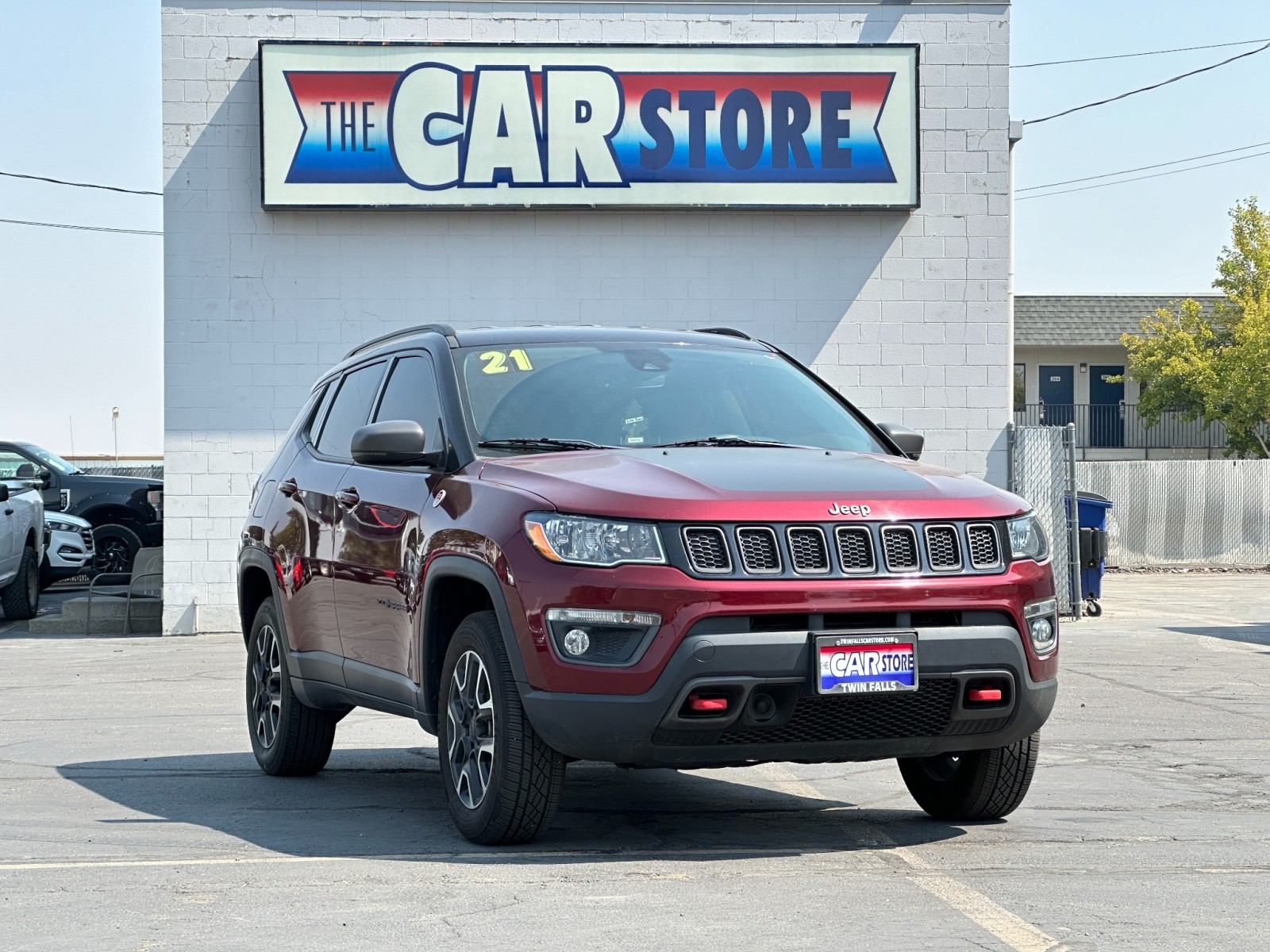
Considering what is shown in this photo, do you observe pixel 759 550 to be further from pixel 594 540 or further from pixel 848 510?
pixel 594 540

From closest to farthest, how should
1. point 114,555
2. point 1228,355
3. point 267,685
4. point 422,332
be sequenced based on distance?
point 422,332
point 267,685
point 114,555
point 1228,355

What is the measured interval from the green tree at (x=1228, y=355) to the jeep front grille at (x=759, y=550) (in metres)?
36.7

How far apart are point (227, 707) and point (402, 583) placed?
4.88 metres

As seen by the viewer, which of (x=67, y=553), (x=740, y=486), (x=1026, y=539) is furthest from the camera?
(x=67, y=553)

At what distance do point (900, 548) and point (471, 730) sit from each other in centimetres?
159

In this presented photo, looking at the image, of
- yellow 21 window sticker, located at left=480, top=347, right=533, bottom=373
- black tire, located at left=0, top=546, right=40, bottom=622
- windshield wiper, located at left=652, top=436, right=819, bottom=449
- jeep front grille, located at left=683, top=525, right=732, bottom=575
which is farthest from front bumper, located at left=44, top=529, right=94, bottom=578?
jeep front grille, located at left=683, top=525, right=732, bottom=575

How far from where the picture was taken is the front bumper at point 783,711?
5328 mm

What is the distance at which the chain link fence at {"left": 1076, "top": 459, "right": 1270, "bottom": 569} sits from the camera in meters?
26.5

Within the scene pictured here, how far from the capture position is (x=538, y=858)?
5.74 meters

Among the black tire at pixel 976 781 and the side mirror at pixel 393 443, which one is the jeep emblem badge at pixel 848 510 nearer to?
the black tire at pixel 976 781

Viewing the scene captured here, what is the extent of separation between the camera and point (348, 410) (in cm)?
774

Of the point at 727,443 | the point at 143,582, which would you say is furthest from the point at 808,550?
the point at 143,582

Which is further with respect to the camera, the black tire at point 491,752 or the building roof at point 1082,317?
the building roof at point 1082,317

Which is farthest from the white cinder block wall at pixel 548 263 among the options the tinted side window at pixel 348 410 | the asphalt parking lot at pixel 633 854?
the tinted side window at pixel 348 410
